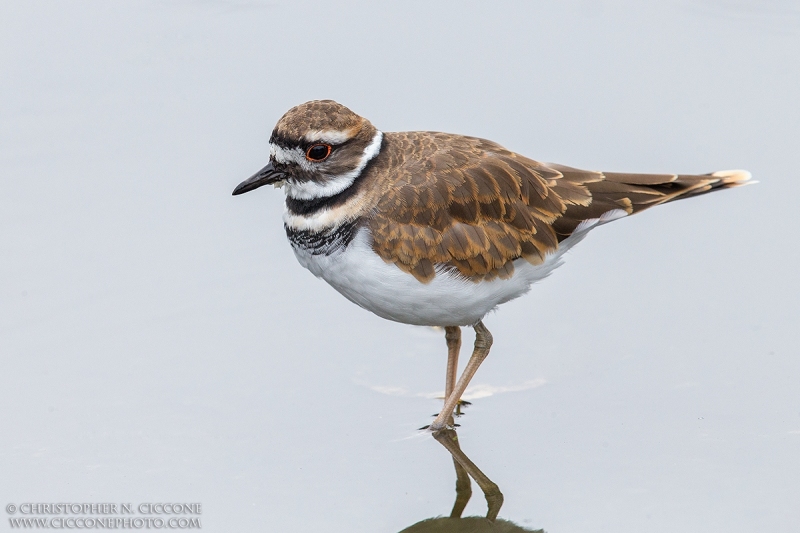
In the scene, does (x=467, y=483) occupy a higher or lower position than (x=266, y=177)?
lower

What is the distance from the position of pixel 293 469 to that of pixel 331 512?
594 mm

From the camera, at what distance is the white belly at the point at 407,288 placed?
8.59 m

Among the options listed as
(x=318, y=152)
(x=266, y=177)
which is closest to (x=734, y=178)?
(x=318, y=152)

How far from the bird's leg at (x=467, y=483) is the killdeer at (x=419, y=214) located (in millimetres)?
148

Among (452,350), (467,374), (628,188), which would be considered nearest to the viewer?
(467,374)

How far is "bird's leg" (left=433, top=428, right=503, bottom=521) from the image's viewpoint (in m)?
8.42

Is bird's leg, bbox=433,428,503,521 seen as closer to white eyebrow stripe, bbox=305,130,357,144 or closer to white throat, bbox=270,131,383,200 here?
white throat, bbox=270,131,383,200

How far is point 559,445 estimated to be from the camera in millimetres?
8930

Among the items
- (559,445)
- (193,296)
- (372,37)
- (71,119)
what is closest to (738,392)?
(559,445)

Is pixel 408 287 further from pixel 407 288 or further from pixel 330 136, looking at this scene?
pixel 330 136

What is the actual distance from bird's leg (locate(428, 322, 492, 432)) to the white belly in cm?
40

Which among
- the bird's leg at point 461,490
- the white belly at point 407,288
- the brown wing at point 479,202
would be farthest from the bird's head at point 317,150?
the bird's leg at point 461,490

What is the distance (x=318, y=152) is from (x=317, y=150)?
0.02m

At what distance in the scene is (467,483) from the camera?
8.77 metres
